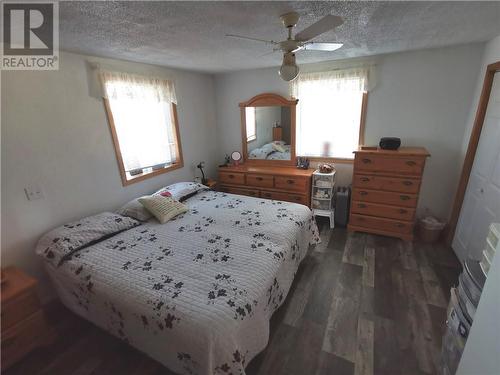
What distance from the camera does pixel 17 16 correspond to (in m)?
1.31

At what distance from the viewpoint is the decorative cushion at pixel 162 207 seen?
245 centimetres

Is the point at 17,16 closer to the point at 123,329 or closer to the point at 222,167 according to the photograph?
the point at 123,329

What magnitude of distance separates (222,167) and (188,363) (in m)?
2.85

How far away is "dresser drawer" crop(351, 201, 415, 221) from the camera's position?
9.36 ft

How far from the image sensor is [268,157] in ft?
12.7

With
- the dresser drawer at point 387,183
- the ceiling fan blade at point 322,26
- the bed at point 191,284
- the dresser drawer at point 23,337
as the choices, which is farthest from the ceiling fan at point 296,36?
the dresser drawer at point 23,337

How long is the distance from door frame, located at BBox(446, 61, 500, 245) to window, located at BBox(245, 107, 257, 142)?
271cm

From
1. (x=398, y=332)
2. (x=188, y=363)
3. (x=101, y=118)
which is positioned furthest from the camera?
(x=101, y=118)

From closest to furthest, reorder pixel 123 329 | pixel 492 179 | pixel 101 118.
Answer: pixel 123 329, pixel 492 179, pixel 101 118

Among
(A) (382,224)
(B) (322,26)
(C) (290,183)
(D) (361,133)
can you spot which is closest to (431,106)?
(D) (361,133)

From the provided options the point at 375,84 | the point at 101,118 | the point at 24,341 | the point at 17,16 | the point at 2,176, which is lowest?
the point at 24,341

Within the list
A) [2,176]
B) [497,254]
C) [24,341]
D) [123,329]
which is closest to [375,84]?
[497,254]

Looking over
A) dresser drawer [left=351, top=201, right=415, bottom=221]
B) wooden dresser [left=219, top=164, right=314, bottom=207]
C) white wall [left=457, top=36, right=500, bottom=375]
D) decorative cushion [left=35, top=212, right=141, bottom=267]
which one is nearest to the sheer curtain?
decorative cushion [left=35, top=212, right=141, bottom=267]

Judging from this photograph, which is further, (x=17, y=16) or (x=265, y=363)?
(x=265, y=363)
